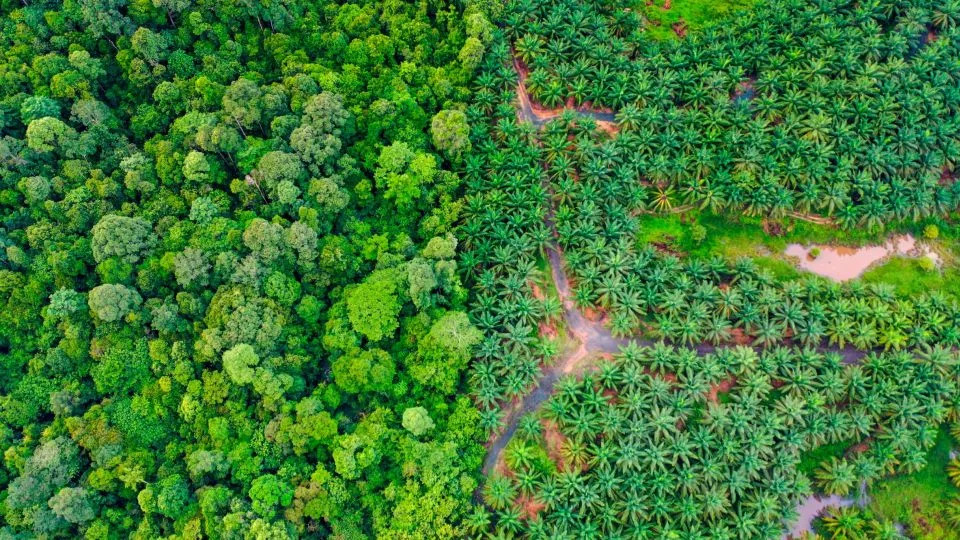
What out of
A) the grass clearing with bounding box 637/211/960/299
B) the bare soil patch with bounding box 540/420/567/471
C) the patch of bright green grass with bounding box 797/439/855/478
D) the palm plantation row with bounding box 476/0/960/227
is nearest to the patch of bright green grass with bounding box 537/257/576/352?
the bare soil patch with bounding box 540/420/567/471

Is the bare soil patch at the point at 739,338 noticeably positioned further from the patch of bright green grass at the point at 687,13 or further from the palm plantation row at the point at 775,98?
the patch of bright green grass at the point at 687,13

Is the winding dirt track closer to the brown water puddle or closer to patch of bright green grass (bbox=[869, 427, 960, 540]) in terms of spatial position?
the brown water puddle

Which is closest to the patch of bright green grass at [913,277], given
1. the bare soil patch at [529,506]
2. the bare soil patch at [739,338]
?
the bare soil patch at [739,338]

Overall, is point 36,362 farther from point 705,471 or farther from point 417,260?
point 705,471

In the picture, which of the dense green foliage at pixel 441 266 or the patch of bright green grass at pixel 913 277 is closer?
the dense green foliage at pixel 441 266

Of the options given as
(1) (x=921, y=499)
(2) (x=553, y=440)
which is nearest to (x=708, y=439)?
(2) (x=553, y=440)

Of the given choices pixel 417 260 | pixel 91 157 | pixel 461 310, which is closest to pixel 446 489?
pixel 461 310

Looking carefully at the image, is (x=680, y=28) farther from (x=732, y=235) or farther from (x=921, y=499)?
(x=921, y=499)
